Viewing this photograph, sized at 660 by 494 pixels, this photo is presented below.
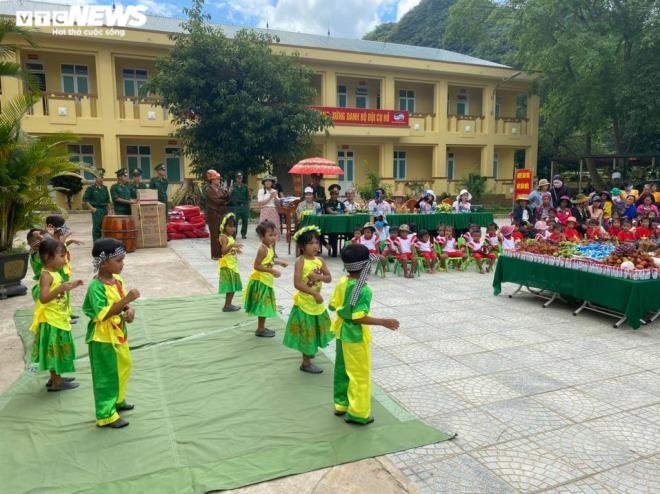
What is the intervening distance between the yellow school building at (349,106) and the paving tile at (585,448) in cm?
1850

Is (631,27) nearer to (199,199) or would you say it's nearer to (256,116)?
(256,116)

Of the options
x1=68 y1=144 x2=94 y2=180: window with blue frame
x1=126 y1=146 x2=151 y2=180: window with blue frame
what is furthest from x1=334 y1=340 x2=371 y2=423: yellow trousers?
x1=126 y1=146 x2=151 y2=180: window with blue frame

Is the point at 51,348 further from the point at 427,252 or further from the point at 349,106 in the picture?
the point at 349,106

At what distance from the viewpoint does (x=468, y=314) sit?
22.8 ft

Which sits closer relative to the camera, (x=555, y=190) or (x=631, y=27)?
(x=555, y=190)

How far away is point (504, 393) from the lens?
438 centimetres

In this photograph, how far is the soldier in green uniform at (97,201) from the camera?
11.5m

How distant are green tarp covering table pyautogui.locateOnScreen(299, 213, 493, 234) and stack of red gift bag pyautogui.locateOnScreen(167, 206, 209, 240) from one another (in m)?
4.80

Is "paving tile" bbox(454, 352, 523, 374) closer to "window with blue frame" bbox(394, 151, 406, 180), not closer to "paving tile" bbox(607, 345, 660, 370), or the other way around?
"paving tile" bbox(607, 345, 660, 370)

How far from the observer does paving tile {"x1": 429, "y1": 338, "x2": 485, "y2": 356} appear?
544cm

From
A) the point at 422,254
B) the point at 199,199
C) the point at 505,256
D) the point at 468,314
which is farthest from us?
the point at 199,199

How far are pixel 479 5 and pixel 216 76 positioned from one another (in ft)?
70.9

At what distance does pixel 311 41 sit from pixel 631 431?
2572 centimetres

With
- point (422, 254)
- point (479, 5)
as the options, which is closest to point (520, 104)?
point (479, 5)
